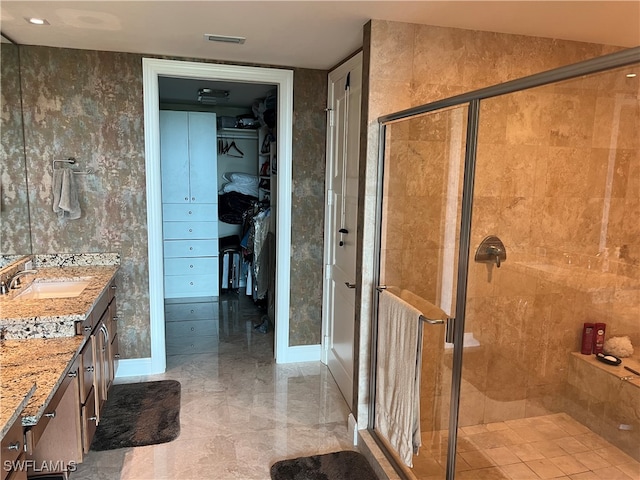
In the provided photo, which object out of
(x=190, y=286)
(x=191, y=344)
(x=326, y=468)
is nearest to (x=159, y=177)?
(x=191, y=344)

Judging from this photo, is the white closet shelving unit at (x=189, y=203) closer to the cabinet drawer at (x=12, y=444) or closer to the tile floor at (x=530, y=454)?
the tile floor at (x=530, y=454)

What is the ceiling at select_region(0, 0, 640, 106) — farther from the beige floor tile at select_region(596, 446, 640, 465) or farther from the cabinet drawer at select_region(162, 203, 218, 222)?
the cabinet drawer at select_region(162, 203, 218, 222)

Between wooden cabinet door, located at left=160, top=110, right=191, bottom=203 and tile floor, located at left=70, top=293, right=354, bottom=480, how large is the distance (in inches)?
77.9

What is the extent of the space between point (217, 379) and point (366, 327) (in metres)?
1.48

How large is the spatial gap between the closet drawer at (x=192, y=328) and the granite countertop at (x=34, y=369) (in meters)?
2.35

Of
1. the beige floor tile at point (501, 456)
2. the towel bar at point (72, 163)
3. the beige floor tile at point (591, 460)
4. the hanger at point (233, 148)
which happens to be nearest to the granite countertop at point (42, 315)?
the towel bar at point (72, 163)

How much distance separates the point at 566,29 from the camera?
2.51 m

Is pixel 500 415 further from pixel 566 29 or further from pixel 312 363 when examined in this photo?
pixel 566 29

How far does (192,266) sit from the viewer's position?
18.1 ft

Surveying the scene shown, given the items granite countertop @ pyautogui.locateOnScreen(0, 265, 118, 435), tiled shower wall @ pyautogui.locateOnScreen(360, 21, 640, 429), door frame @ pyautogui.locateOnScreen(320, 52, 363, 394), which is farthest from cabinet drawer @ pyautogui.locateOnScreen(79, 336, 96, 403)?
door frame @ pyautogui.locateOnScreen(320, 52, 363, 394)

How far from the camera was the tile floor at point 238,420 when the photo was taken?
246 cm

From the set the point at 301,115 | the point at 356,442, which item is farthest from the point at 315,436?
the point at 301,115

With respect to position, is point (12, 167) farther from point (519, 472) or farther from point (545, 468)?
point (545, 468)

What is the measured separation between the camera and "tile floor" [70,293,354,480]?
2463mm
